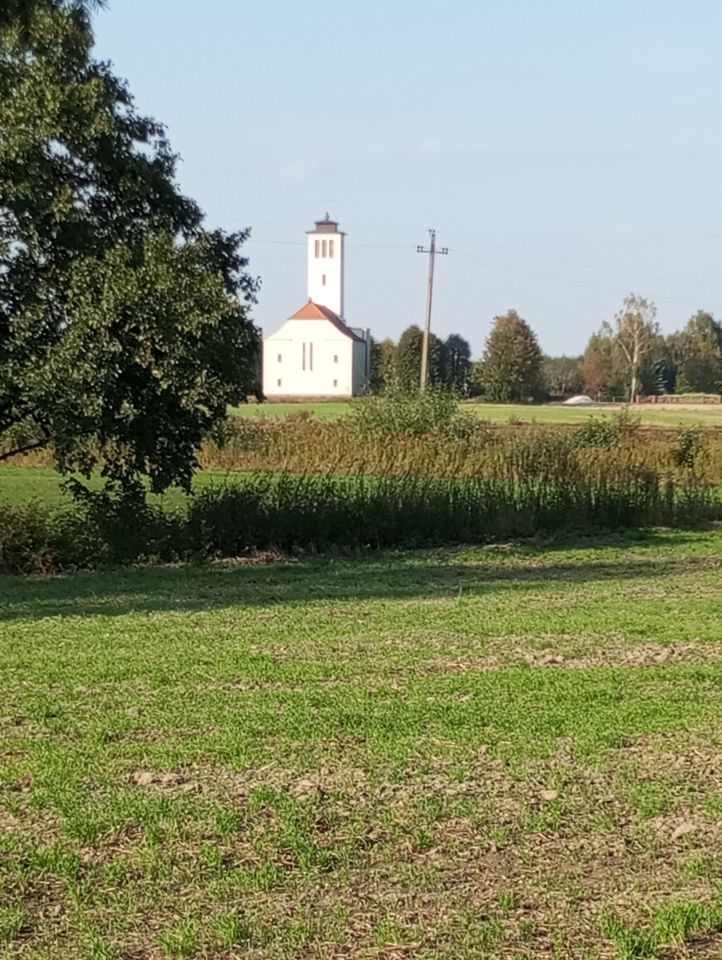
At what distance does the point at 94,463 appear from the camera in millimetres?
19328

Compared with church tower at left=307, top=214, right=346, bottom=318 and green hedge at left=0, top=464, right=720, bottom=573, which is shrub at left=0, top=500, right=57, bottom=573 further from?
church tower at left=307, top=214, right=346, bottom=318

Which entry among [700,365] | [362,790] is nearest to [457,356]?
[700,365]

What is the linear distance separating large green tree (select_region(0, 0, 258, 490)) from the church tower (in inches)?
5922

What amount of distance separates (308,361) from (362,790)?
130 metres

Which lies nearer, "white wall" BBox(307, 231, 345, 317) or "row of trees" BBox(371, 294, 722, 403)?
"row of trees" BBox(371, 294, 722, 403)

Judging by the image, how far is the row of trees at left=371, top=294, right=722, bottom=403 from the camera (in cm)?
11594

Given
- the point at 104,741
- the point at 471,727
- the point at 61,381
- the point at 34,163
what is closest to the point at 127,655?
the point at 104,741

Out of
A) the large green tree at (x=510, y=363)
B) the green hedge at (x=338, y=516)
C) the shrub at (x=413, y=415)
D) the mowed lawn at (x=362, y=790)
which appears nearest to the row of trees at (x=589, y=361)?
the large green tree at (x=510, y=363)

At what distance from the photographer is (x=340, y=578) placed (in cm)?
1681

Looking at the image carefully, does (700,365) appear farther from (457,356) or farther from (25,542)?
(25,542)

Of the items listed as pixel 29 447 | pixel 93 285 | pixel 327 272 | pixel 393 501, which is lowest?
pixel 393 501

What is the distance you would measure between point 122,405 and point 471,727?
12.1 metres

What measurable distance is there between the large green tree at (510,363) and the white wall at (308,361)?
19912 millimetres

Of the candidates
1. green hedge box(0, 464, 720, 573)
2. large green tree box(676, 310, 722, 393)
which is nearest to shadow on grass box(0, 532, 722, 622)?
green hedge box(0, 464, 720, 573)
